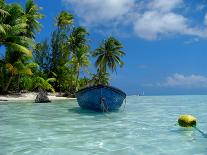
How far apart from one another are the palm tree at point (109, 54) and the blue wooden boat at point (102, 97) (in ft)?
84.3

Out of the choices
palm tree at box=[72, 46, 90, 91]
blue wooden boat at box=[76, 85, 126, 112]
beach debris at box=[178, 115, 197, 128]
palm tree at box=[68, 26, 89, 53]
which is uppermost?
palm tree at box=[68, 26, 89, 53]

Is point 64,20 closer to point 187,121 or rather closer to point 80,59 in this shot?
point 80,59

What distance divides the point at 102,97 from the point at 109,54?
89.5ft

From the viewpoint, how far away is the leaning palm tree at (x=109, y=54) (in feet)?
147

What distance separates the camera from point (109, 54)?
147 ft

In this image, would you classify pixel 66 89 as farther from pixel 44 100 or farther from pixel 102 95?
pixel 102 95

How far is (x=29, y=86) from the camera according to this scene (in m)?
36.6

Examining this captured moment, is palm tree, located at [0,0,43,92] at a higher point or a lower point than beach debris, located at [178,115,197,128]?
higher

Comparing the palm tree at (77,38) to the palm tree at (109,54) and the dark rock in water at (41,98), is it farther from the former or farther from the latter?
the dark rock in water at (41,98)

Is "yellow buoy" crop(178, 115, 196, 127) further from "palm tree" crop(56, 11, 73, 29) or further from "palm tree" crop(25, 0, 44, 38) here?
"palm tree" crop(56, 11, 73, 29)

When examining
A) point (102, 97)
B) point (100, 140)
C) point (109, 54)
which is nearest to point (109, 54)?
point (109, 54)

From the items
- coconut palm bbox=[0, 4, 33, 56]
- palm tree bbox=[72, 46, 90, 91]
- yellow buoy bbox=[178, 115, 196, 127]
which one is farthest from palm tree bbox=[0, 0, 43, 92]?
yellow buoy bbox=[178, 115, 196, 127]

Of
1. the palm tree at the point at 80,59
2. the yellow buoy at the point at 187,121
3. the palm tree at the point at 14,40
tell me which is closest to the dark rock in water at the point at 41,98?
the palm tree at the point at 14,40

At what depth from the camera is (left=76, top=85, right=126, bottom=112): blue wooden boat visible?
17641 mm
